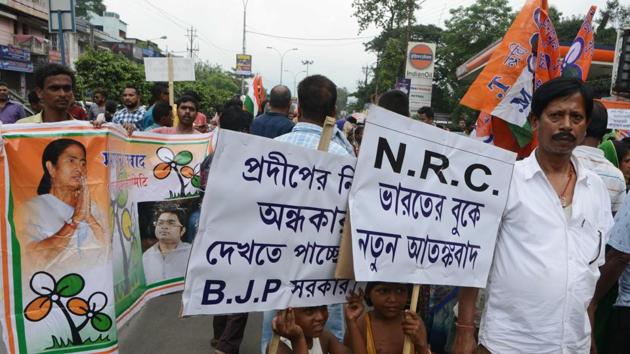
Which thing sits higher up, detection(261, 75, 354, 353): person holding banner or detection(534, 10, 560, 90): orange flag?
detection(534, 10, 560, 90): orange flag

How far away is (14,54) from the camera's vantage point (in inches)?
1270

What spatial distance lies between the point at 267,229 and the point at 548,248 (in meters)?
1.15

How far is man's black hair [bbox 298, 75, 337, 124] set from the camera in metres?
2.88

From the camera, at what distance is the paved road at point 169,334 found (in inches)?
162

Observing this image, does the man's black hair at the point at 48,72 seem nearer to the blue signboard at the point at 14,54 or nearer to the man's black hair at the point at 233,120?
the man's black hair at the point at 233,120

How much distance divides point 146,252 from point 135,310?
1.42 ft

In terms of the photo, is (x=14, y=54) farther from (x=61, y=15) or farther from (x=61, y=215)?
(x=61, y=215)

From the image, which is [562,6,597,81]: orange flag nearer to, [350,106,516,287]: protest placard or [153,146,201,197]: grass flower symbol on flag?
[350,106,516,287]: protest placard

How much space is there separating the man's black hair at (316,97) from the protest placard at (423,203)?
2.83 ft

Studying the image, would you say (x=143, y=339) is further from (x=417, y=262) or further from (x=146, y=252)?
(x=417, y=262)

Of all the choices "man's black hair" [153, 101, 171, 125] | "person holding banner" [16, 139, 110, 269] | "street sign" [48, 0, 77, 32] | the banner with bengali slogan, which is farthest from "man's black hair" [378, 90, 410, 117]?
"street sign" [48, 0, 77, 32]

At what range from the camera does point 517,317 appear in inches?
85.5

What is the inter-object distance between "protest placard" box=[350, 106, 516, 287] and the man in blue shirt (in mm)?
2780

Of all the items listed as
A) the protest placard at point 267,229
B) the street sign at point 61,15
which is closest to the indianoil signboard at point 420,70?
the street sign at point 61,15
